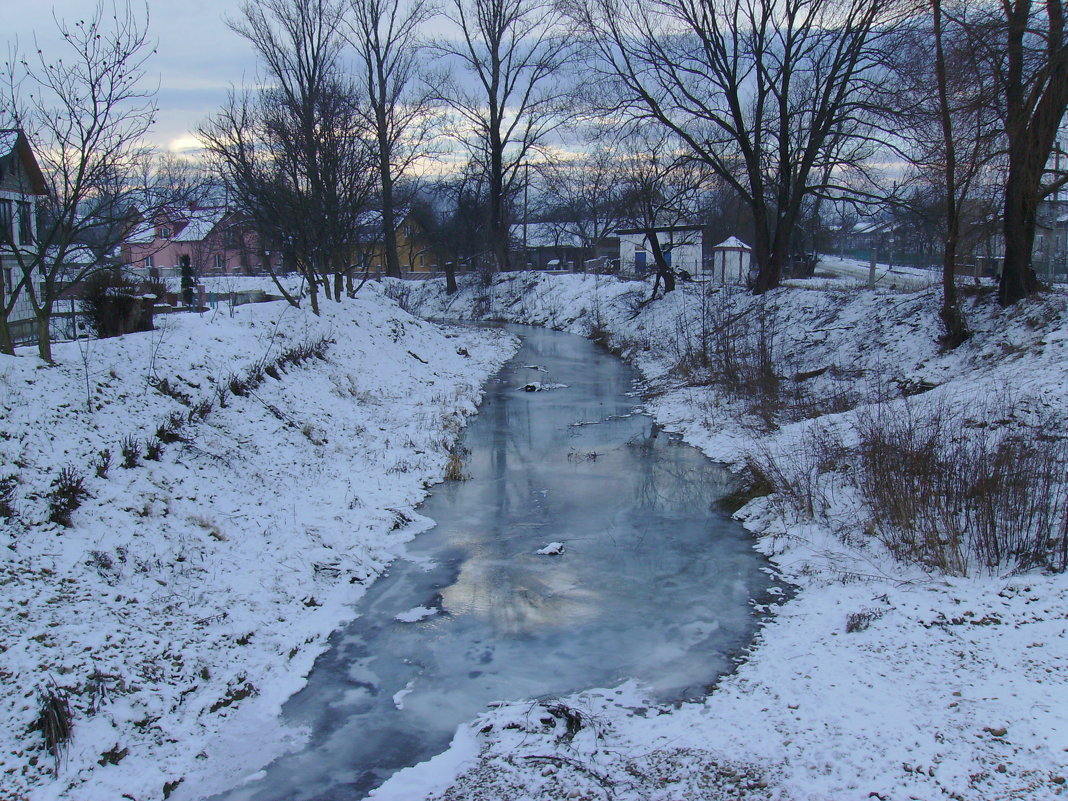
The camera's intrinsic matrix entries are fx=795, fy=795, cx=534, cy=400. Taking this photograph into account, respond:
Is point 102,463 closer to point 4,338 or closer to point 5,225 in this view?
point 4,338

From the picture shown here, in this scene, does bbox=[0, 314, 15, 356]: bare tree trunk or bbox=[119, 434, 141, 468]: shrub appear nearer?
bbox=[119, 434, 141, 468]: shrub

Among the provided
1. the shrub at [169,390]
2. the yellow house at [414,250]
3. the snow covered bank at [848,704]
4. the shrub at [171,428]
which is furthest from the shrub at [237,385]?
the yellow house at [414,250]

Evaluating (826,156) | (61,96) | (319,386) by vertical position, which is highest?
(826,156)

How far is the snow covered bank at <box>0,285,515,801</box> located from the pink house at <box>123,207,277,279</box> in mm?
1645

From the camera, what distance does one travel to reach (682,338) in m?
25.8

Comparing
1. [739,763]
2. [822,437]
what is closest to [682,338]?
[822,437]

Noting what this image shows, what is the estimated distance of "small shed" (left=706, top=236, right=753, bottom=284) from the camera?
4388 centimetres

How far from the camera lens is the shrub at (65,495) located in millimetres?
7246

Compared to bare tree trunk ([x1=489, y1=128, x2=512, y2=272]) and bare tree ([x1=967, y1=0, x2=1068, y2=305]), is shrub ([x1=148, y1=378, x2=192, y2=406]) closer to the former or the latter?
bare tree ([x1=967, y1=0, x2=1068, y2=305])

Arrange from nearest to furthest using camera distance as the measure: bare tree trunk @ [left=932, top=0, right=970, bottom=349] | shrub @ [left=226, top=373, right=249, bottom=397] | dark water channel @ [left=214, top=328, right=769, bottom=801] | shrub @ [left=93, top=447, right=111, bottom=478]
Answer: dark water channel @ [left=214, top=328, right=769, bottom=801] → shrub @ [left=93, top=447, right=111, bottom=478] → shrub @ [left=226, top=373, right=249, bottom=397] → bare tree trunk @ [left=932, top=0, right=970, bottom=349]

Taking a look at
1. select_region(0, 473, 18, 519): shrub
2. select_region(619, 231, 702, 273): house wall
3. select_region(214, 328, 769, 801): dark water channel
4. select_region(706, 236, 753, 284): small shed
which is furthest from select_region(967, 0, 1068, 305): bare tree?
select_region(619, 231, 702, 273): house wall

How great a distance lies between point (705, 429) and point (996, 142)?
7075 millimetres

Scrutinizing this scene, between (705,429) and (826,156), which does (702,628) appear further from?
(826,156)

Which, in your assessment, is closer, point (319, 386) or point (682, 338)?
point (319, 386)
